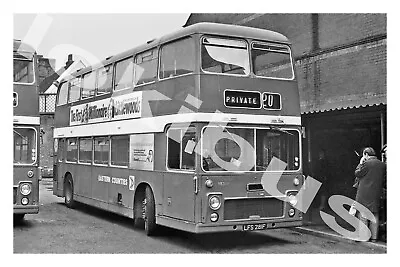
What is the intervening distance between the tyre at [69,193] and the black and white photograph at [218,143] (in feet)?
3.02

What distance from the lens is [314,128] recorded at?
13.4 m

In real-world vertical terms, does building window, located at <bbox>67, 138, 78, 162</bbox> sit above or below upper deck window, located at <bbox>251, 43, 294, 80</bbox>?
below

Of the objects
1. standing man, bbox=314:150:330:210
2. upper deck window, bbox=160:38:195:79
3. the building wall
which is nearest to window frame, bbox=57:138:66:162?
the building wall

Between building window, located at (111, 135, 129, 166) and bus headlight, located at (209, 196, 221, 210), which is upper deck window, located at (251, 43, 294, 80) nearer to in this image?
bus headlight, located at (209, 196, 221, 210)

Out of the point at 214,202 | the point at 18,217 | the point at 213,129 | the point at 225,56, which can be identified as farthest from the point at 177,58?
the point at 18,217

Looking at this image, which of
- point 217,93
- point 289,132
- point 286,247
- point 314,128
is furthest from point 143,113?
point 314,128

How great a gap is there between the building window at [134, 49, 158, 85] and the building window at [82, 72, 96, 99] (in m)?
2.30

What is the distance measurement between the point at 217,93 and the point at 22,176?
4.12 metres

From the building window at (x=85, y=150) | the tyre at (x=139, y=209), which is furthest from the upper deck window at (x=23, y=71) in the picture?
the tyre at (x=139, y=209)

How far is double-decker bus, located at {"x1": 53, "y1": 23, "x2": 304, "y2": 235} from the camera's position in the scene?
8.97 m

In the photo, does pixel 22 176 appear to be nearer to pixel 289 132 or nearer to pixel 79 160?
pixel 79 160

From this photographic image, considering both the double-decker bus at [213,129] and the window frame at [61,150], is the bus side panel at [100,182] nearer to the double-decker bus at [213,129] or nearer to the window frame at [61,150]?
the double-decker bus at [213,129]

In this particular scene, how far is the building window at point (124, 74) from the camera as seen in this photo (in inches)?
441
